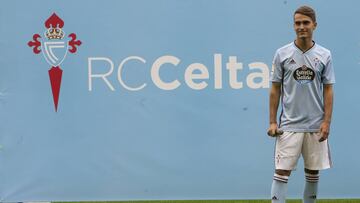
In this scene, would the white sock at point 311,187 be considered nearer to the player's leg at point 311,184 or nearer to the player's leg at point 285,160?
the player's leg at point 311,184

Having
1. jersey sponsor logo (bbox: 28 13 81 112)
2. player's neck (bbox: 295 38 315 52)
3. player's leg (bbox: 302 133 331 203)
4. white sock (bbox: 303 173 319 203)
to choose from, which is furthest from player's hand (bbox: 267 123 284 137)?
jersey sponsor logo (bbox: 28 13 81 112)

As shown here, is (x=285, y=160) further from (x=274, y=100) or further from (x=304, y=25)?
(x=304, y=25)

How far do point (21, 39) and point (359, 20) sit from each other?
2634 millimetres

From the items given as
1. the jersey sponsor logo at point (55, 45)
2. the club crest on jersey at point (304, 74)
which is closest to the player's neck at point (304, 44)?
the club crest on jersey at point (304, 74)

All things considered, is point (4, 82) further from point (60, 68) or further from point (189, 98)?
point (189, 98)

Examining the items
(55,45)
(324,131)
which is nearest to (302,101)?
(324,131)

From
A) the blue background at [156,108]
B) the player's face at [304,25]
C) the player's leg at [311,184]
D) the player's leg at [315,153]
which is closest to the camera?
the player's face at [304,25]

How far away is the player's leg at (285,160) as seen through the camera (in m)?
5.12

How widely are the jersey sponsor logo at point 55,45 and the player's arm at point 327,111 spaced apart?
6.64 feet

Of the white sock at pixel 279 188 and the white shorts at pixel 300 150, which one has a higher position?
the white shorts at pixel 300 150

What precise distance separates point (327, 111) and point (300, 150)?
0.32 metres

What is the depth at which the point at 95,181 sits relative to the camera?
20.1ft

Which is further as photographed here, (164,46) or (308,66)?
(164,46)

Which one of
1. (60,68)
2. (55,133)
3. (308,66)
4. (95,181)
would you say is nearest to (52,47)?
(60,68)
